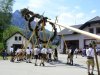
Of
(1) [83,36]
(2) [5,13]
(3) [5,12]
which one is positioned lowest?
(1) [83,36]

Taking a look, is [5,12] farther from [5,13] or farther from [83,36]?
[83,36]

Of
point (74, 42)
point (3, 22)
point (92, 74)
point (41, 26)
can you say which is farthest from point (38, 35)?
point (3, 22)

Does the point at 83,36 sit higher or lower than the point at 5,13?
lower

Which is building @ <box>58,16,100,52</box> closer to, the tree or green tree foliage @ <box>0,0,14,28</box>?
the tree

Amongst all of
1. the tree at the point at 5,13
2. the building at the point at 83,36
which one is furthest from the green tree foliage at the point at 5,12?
the building at the point at 83,36

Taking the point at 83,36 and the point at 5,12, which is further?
the point at 5,12

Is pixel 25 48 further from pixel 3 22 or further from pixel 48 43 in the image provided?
pixel 3 22

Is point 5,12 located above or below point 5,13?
above

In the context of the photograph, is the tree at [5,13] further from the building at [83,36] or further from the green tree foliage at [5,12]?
the building at [83,36]

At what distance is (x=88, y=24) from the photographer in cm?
6353

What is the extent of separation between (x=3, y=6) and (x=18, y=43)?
9.54m

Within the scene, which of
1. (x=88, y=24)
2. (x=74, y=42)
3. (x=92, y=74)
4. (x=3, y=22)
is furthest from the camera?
(x=3, y=22)

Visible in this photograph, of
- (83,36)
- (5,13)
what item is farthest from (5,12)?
(83,36)

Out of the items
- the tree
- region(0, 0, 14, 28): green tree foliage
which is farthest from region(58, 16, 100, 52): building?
region(0, 0, 14, 28): green tree foliage
